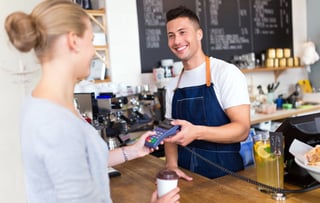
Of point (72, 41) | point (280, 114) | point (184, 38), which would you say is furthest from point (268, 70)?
point (72, 41)

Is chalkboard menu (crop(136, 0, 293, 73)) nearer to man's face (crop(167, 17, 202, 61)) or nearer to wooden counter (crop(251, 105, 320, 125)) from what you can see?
wooden counter (crop(251, 105, 320, 125))

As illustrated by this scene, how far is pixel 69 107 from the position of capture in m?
0.82

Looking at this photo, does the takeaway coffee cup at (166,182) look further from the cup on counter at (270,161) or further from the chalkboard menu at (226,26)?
the chalkboard menu at (226,26)

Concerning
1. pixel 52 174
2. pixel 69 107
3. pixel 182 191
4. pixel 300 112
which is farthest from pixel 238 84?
pixel 300 112

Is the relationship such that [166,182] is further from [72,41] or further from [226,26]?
[226,26]

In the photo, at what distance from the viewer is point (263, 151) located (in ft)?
3.86

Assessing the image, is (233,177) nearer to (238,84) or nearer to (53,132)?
(238,84)

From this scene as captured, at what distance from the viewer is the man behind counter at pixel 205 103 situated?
60.6 inches

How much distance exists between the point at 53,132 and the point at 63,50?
205 millimetres

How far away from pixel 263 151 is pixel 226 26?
2426 millimetres

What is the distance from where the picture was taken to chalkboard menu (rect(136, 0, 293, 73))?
2.82m

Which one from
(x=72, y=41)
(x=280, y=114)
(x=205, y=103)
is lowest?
(x=280, y=114)

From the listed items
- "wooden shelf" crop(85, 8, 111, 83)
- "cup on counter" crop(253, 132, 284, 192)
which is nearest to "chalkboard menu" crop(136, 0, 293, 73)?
"wooden shelf" crop(85, 8, 111, 83)

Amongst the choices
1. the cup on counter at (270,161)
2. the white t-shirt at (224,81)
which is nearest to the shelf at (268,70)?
the white t-shirt at (224,81)
